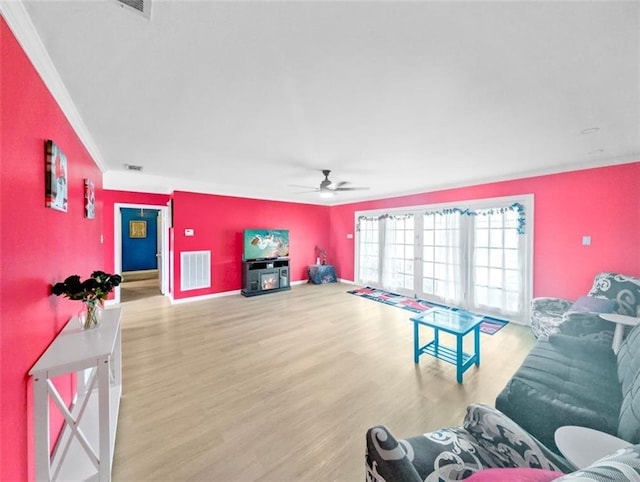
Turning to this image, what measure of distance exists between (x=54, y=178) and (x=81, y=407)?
1.34m

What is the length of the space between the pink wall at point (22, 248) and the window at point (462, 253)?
511 cm

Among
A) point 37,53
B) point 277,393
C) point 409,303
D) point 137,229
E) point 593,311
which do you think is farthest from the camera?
point 137,229

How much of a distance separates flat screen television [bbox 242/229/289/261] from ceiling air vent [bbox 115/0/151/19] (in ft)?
15.3

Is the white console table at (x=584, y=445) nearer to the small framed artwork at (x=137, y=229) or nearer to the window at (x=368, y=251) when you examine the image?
the window at (x=368, y=251)

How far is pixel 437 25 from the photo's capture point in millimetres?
1104

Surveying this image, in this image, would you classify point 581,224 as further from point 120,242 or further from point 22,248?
point 120,242

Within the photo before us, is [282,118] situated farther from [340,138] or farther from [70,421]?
[70,421]

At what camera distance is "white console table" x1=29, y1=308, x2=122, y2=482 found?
115cm

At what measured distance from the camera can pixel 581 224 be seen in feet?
10.4

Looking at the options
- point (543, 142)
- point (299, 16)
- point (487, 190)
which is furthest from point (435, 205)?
point (299, 16)

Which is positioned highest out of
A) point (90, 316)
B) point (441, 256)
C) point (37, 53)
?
point (37, 53)

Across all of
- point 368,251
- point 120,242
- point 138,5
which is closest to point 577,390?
point 138,5

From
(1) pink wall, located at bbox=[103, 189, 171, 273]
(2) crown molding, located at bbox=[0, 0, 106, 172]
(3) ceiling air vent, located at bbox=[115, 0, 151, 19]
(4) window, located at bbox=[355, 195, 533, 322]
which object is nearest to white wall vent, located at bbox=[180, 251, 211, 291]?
(1) pink wall, located at bbox=[103, 189, 171, 273]

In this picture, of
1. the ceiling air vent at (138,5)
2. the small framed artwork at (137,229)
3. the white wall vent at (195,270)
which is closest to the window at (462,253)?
the white wall vent at (195,270)
